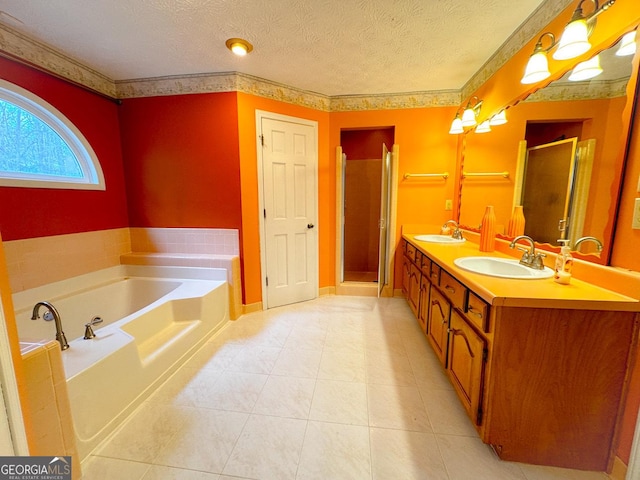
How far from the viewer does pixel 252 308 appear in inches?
105

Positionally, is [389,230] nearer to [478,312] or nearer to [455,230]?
[455,230]

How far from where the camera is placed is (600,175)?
1.15 meters

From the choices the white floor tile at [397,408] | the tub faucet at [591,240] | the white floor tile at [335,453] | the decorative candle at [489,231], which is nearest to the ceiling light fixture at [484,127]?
the decorative candle at [489,231]

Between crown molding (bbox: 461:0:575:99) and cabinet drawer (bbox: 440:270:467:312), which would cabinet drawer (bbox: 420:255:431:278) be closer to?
cabinet drawer (bbox: 440:270:467:312)

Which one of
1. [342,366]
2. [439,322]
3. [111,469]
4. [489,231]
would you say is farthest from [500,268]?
[111,469]

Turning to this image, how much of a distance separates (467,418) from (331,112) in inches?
115

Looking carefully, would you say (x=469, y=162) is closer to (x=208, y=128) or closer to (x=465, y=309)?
(x=465, y=309)

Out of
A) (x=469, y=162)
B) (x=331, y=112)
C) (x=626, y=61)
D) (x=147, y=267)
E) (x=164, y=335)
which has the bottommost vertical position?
(x=164, y=335)

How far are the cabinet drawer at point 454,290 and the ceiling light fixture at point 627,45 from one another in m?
1.18

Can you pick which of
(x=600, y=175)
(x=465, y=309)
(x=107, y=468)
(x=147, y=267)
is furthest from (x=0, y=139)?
(x=600, y=175)

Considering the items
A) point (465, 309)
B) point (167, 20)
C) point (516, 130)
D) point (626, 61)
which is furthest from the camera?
point (516, 130)

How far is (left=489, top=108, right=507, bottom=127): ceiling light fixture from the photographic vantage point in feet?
6.13

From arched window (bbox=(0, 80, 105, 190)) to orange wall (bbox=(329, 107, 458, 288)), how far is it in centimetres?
240

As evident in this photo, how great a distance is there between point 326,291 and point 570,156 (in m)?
2.46
